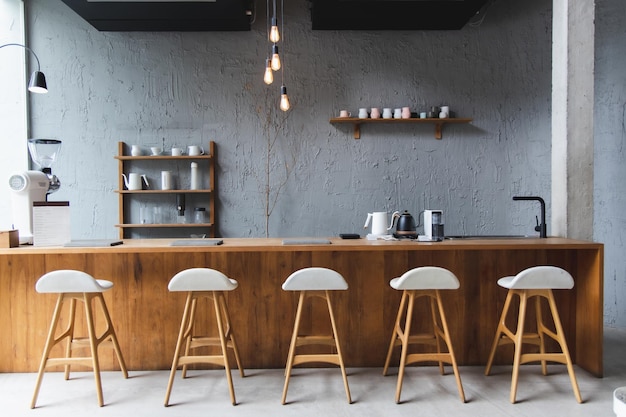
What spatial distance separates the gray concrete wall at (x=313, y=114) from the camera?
4.51m

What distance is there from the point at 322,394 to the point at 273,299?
0.71 meters

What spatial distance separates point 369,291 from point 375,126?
89.2 inches

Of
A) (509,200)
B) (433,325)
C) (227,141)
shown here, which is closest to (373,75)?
(227,141)

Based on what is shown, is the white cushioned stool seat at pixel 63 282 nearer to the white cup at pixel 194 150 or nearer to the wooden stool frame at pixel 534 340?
the white cup at pixel 194 150

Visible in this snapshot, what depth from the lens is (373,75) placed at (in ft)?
15.0

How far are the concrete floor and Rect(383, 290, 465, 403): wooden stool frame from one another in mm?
128

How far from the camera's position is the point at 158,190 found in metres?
4.36

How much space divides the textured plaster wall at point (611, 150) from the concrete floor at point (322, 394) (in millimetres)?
1321

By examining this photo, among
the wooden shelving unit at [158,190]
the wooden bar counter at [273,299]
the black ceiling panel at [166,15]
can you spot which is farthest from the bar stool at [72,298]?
the black ceiling panel at [166,15]

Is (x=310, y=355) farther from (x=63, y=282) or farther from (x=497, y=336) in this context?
(x=63, y=282)

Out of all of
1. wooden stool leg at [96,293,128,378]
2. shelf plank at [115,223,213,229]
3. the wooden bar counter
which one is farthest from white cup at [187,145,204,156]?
wooden stool leg at [96,293,128,378]

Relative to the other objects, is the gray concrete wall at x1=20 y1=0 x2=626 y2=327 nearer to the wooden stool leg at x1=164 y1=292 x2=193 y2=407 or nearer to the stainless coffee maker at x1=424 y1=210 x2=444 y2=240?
the stainless coffee maker at x1=424 y1=210 x2=444 y2=240

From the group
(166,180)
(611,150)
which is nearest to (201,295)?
(166,180)

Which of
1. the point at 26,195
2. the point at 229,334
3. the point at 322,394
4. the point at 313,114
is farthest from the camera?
the point at 313,114
